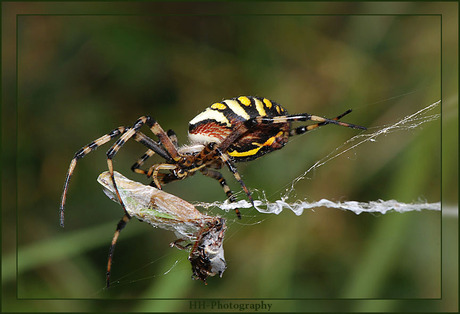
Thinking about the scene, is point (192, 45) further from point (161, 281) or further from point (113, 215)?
point (161, 281)

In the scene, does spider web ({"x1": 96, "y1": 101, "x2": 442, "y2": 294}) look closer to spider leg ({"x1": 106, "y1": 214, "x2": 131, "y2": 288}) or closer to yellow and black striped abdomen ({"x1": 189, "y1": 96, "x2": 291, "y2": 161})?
spider leg ({"x1": 106, "y1": 214, "x2": 131, "y2": 288})

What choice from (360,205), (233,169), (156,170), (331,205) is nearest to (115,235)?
(156,170)

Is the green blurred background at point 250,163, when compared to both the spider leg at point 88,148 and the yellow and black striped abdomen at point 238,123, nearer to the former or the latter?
the yellow and black striped abdomen at point 238,123

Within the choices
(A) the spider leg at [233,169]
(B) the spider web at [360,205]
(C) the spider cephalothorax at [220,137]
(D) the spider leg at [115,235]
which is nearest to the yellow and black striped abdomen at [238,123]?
(C) the spider cephalothorax at [220,137]

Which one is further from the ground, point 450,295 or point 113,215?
point 113,215

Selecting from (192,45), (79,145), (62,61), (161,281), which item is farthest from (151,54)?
(161,281)

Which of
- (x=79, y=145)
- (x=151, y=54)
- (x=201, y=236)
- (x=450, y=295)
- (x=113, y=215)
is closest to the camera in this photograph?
(x=201, y=236)

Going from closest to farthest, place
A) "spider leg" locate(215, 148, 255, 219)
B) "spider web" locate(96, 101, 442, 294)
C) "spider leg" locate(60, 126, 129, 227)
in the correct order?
"spider leg" locate(215, 148, 255, 219)
"spider web" locate(96, 101, 442, 294)
"spider leg" locate(60, 126, 129, 227)

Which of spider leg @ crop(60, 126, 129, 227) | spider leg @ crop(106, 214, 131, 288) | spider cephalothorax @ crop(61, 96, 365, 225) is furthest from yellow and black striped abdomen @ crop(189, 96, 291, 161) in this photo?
spider leg @ crop(106, 214, 131, 288)
